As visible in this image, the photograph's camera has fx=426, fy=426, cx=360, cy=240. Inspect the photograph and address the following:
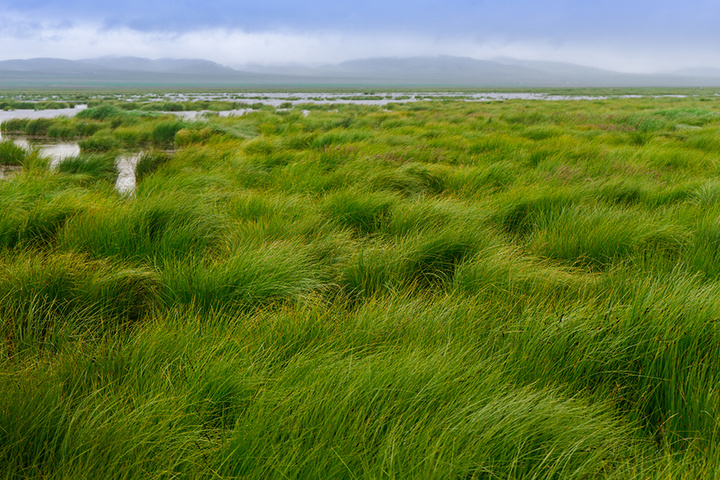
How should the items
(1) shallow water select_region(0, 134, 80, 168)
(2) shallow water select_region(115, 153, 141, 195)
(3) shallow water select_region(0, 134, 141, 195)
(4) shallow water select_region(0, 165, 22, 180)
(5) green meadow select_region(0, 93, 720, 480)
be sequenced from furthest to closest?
(1) shallow water select_region(0, 134, 80, 168)
(4) shallow water select_region(0, 165, 22, 180)
(3) shallow water select_region(0, 134, 141, 195)
(2) shallow water select_region(115, 153, 141, 195)
(5) green meadow select_region(0, 93, 720, 480)

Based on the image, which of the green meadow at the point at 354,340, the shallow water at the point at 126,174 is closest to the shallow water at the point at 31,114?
the shallow water at the point at 126,174

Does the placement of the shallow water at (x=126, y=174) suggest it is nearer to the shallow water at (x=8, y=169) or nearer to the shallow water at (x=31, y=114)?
the shallow water at (x=8, y=169)

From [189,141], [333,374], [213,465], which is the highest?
[189,141]

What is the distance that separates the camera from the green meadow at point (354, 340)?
121 cm

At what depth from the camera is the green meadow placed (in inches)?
47.6

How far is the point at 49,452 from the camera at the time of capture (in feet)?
3.95

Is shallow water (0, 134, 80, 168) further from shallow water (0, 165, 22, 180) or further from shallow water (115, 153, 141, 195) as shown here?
shallow water (0, 165, 22, 180)

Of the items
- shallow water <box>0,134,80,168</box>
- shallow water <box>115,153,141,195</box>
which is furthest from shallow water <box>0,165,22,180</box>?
shallow water <box>0,134,80,168</box>

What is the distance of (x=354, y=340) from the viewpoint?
5.84 ft

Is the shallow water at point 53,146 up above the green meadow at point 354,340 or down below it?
above

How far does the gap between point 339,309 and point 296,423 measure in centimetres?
94

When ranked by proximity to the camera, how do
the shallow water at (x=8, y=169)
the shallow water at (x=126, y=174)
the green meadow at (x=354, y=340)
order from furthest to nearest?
1. the shallow water at (x=8, y=169)
2. the shallow water at (x=126, y=174)
3. the green meadow at (x=354, y=340)

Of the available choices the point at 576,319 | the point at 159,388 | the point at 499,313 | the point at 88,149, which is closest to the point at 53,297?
the point at 159,388

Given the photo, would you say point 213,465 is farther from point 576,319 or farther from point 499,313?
point 576,319
